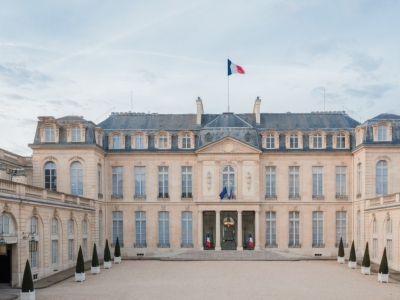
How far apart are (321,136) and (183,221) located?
1399 centimetres

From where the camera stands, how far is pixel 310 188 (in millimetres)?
46281

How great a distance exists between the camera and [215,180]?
4575cm

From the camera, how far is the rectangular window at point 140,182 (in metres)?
47.1

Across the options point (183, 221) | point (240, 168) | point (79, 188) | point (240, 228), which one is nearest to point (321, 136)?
point (240, 168)

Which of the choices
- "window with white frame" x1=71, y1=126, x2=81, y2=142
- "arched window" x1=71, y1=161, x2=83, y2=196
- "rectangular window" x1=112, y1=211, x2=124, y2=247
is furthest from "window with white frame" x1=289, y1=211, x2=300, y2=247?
"window with white frame" x1=71, y1=126, x2=81, y2=142

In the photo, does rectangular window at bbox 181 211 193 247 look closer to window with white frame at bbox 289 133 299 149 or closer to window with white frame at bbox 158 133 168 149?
window with white frame at bbox 158 133 168 149

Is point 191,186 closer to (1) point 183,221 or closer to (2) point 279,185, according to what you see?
(1) point 183,221

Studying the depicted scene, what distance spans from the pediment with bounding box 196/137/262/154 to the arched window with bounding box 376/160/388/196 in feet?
31.6


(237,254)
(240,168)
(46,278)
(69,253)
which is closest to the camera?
(46,278)

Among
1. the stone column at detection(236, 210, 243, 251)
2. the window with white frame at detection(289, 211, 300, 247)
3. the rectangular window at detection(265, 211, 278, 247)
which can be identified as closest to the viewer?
the stone column at detection(236, 210, 243, 251)

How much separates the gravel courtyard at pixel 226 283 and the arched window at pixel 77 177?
334 inches

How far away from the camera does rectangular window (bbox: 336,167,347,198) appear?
4625 centimetres

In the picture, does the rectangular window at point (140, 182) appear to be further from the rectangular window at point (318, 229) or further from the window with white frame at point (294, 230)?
the rectangular window at point (318, 229)

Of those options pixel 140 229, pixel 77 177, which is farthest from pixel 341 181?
pixel 77 177
